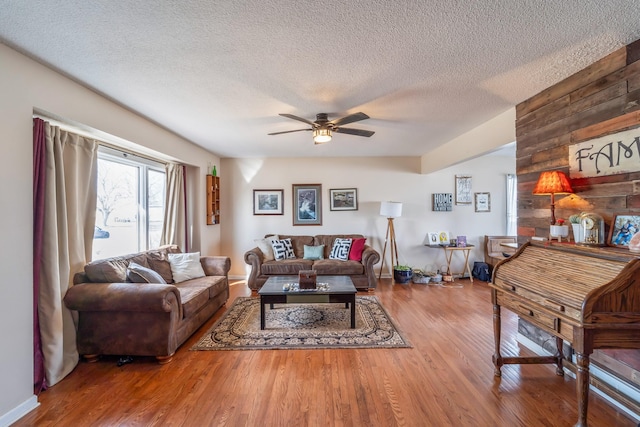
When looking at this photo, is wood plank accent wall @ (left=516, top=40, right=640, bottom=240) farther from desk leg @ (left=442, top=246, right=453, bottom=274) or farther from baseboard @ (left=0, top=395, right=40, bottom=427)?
baseboard @ (left=0, top=395, right=40, bottom=427)

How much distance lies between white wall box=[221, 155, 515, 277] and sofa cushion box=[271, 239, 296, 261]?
0.58 meters

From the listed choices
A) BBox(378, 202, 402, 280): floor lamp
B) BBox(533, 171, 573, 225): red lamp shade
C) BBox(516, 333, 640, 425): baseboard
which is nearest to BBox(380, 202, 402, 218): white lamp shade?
BBox(378, 202, 402, 280): floor lamp

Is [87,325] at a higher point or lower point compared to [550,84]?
lower

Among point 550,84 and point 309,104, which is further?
point 309,104

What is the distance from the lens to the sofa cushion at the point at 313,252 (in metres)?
5.07

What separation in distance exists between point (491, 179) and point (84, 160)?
6.43m

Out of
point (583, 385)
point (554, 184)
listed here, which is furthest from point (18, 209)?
point (554, 184)

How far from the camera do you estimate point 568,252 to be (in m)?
2.03

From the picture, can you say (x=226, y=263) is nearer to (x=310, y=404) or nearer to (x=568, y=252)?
(x=310, y=404)

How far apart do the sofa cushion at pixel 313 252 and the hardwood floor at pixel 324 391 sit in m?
2.46

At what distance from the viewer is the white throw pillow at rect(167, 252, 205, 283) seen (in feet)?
11.8

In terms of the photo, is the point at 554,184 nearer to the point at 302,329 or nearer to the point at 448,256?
the point at 302,329

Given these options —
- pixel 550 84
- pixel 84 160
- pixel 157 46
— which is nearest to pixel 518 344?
pixel 550 84

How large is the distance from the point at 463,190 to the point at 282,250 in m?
3.79
